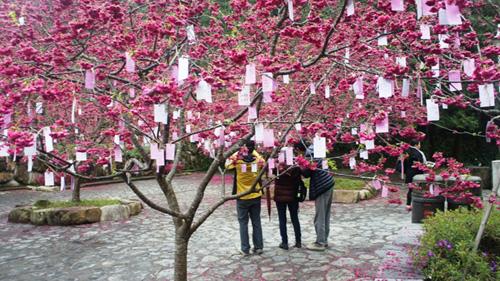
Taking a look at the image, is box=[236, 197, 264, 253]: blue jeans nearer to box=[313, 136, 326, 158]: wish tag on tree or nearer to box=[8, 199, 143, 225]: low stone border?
box=[313, 136, 326, 158]: wish tag on tree

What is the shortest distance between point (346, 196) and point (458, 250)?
677cm

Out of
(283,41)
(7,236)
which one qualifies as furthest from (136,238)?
(283,41)

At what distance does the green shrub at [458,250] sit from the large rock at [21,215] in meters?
8.19

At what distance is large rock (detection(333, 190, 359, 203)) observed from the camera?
35.3 feet

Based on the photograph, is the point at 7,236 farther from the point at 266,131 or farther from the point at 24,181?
the point at 24,181

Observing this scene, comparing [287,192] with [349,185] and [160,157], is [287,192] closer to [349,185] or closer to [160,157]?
[160,157]

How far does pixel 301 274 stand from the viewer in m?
5.18

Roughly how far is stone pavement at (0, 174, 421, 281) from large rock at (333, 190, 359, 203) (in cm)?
118

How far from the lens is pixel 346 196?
10.8 m

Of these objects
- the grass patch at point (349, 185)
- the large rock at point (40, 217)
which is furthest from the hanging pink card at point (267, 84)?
the grass patch at point (349, 185)

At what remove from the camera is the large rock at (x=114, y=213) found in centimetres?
900

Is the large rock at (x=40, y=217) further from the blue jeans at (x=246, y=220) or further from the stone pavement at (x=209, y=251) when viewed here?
the blue jeans at (x=246, y=220)

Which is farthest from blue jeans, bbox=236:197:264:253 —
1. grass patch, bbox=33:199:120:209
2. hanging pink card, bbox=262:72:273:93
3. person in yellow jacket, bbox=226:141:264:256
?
grass patch, bbox=33:199:120:209

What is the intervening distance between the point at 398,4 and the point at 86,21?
8.33 ft
